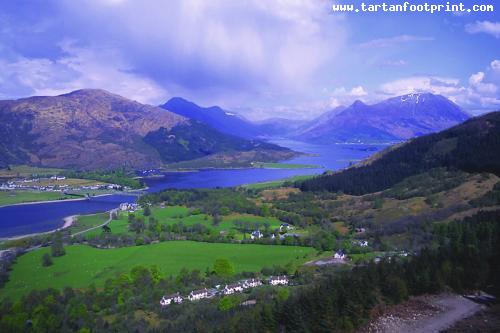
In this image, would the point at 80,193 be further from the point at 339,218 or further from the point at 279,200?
the point at 339,218

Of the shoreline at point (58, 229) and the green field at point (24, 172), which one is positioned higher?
the green field at point (24, 172)

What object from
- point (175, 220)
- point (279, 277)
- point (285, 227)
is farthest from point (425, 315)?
point (175, 220)

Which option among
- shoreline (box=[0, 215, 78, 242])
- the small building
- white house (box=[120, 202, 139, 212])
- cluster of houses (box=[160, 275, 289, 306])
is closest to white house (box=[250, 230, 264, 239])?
cluster of houses (box=[160, 275, 289, 306])

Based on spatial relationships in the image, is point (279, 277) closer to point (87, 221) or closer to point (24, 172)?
point (87, 221)

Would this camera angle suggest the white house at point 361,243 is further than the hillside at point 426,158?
No

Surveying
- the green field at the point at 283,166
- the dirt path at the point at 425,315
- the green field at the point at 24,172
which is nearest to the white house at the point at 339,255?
the dirt path at the point at 425,315

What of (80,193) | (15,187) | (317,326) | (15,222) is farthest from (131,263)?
(15,187)

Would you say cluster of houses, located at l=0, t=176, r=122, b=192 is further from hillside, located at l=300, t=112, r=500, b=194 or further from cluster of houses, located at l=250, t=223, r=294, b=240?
cluster of houses, located at l=250, t=223, r=294, b=240

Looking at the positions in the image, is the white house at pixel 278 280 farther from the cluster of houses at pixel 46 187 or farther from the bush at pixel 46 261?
the cluster of houses at pixel 46 187
